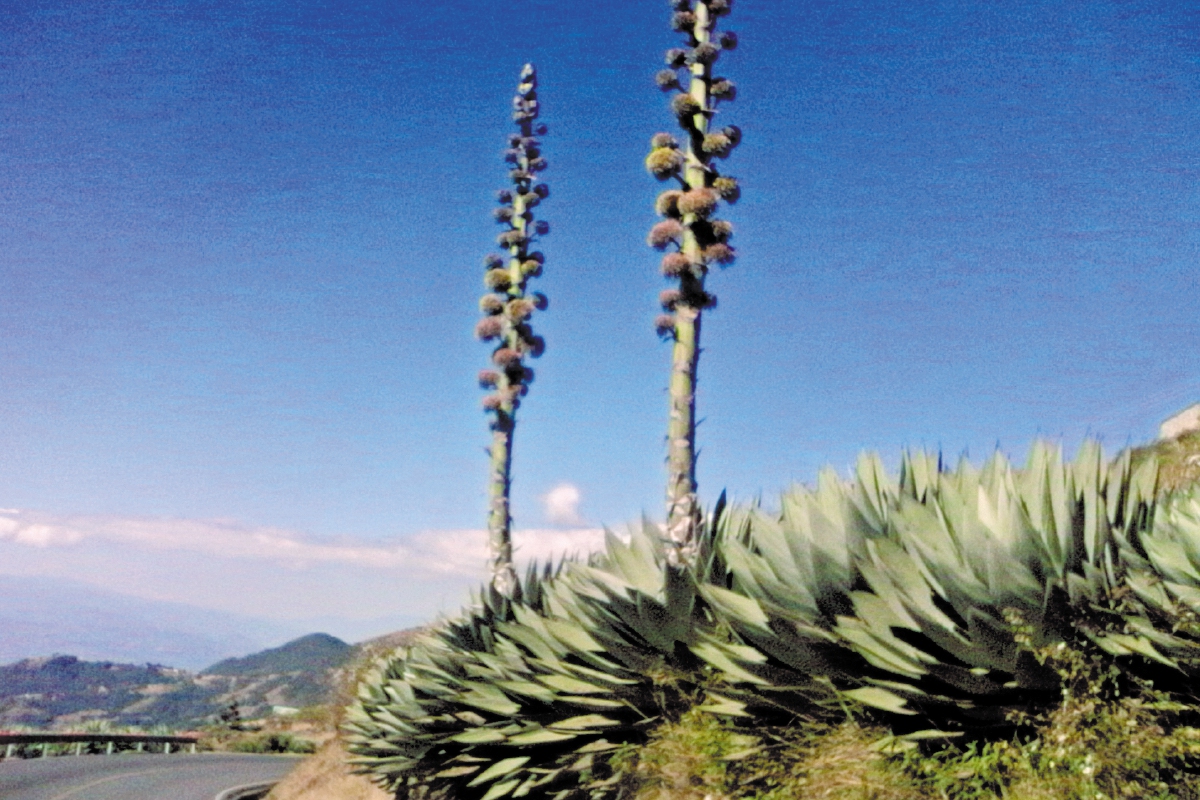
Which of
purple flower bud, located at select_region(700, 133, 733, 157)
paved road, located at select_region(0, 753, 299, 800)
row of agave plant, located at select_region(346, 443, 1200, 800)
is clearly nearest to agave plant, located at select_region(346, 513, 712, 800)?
row of agave plant, located at select_region(346, 443, 1200, 800)

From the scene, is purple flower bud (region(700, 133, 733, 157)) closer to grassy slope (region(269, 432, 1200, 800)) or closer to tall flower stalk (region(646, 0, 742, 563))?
tall flower stalk (region(646, 0, 742, 563))

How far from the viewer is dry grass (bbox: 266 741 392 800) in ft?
43.7

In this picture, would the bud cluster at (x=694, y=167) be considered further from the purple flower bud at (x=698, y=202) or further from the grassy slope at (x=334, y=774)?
the grassy slope at (x=334, y=774)

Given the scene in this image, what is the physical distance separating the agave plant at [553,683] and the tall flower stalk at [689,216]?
1722 mm

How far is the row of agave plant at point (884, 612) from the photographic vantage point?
15.8 ft

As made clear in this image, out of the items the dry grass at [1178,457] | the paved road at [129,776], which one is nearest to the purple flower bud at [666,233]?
the dry grass at [1178,457]

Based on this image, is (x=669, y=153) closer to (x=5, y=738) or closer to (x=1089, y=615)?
(x=1089, y=615)

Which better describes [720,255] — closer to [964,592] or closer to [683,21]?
[683,21]

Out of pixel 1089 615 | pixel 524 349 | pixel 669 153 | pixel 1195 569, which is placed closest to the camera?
pixel 1195 569

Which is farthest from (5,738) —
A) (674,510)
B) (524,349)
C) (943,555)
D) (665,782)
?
(943,555)

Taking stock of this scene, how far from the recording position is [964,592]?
4953 mm

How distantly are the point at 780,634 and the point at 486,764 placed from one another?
13.6ft

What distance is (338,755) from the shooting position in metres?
17.0

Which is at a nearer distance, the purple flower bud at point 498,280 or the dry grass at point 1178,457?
the purple flower bud at point 498,280
